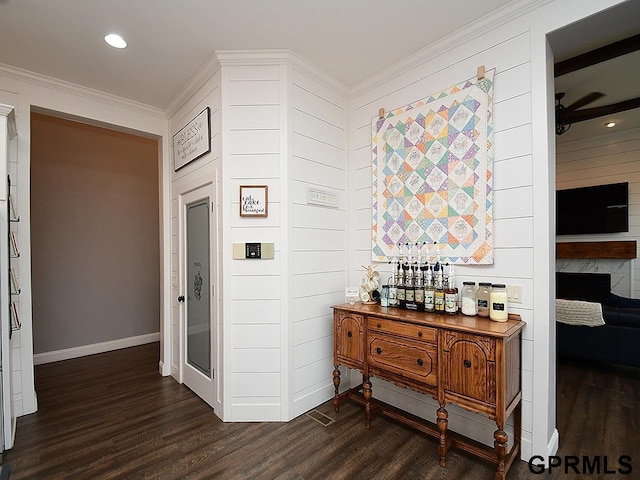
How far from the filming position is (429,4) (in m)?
2.01

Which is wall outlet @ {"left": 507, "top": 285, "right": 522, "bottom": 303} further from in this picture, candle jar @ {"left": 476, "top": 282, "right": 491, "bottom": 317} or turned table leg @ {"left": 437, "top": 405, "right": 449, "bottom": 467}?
turned table leg @ {"left": 437, "top": 405, "right": 449, "bottom": 467}

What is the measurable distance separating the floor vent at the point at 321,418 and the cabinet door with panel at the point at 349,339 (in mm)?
438

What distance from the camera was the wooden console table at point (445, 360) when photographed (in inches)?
68.0

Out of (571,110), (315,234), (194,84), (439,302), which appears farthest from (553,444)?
(194,84)

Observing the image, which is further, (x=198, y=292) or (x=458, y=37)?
(x=198, y=292)

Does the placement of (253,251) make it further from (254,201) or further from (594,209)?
(594,209)

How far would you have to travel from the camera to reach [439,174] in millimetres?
2371

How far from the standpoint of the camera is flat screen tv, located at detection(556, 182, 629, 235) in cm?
466

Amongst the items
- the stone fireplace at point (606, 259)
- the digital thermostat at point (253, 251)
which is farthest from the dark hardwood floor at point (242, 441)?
the stone fireplace at point (606, 259)

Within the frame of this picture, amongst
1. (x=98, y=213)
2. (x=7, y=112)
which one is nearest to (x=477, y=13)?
(x=7, y=112)

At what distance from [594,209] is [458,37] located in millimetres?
4401

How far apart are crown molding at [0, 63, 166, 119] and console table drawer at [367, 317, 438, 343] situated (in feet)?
10.5

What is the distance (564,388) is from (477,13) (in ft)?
10.9

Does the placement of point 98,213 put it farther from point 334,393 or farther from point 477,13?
point 477,13
